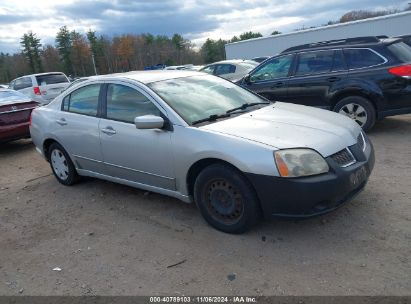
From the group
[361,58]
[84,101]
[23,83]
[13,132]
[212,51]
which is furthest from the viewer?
[212,51]

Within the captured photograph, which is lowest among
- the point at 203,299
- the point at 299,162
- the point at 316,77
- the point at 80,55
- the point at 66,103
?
the point at 203,299

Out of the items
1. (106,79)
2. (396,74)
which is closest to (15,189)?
(106,79)

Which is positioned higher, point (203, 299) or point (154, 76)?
point (154, 76)

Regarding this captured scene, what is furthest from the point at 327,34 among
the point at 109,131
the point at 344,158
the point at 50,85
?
the point at 344,158

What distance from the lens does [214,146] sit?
3.71m

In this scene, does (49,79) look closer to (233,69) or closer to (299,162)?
(233,69)

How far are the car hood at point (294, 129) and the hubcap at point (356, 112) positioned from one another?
9.75ft

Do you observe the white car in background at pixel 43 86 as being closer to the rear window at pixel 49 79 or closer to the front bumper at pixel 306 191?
the rear window at pixel 49 79

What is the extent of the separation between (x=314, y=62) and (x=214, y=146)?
487cm

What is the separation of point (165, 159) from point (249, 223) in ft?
3.67

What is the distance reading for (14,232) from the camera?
4.55 m

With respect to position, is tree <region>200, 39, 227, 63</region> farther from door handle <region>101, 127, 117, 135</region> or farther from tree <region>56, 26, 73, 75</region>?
door handle <region>101, 127, 117, 135</region>

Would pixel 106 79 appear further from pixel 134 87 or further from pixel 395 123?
pixel 395 123

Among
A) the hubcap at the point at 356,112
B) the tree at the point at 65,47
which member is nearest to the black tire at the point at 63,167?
the hubcap at the point at 356,112
